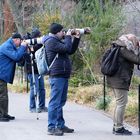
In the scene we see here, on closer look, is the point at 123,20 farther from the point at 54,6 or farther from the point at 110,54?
the point at 110,54

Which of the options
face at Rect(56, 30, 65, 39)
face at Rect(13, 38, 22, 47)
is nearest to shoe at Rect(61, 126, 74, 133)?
face at Rect(56, 30, 65, 39)

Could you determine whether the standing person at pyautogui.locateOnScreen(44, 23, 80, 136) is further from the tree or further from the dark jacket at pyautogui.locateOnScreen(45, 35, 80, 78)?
the tree

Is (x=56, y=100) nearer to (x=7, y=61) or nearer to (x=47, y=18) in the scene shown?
(x=7, y=61)

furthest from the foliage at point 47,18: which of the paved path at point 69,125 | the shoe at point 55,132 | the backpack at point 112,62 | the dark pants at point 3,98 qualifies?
the backpack at point 112,62

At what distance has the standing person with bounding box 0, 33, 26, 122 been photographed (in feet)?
38.5

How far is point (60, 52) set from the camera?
999cm

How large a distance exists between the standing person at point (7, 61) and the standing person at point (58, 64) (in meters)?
1.65

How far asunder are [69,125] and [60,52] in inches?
84.0

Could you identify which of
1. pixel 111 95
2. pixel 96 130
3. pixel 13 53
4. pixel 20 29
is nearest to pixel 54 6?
pixel 20 29

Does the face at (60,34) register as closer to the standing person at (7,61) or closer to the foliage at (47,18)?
the standing person at (7,61)

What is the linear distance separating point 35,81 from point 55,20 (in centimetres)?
→ 618

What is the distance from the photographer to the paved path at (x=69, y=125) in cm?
1019

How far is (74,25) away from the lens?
18.1 metres

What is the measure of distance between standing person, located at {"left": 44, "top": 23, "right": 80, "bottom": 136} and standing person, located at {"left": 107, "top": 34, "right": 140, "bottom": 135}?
2.61 ft
